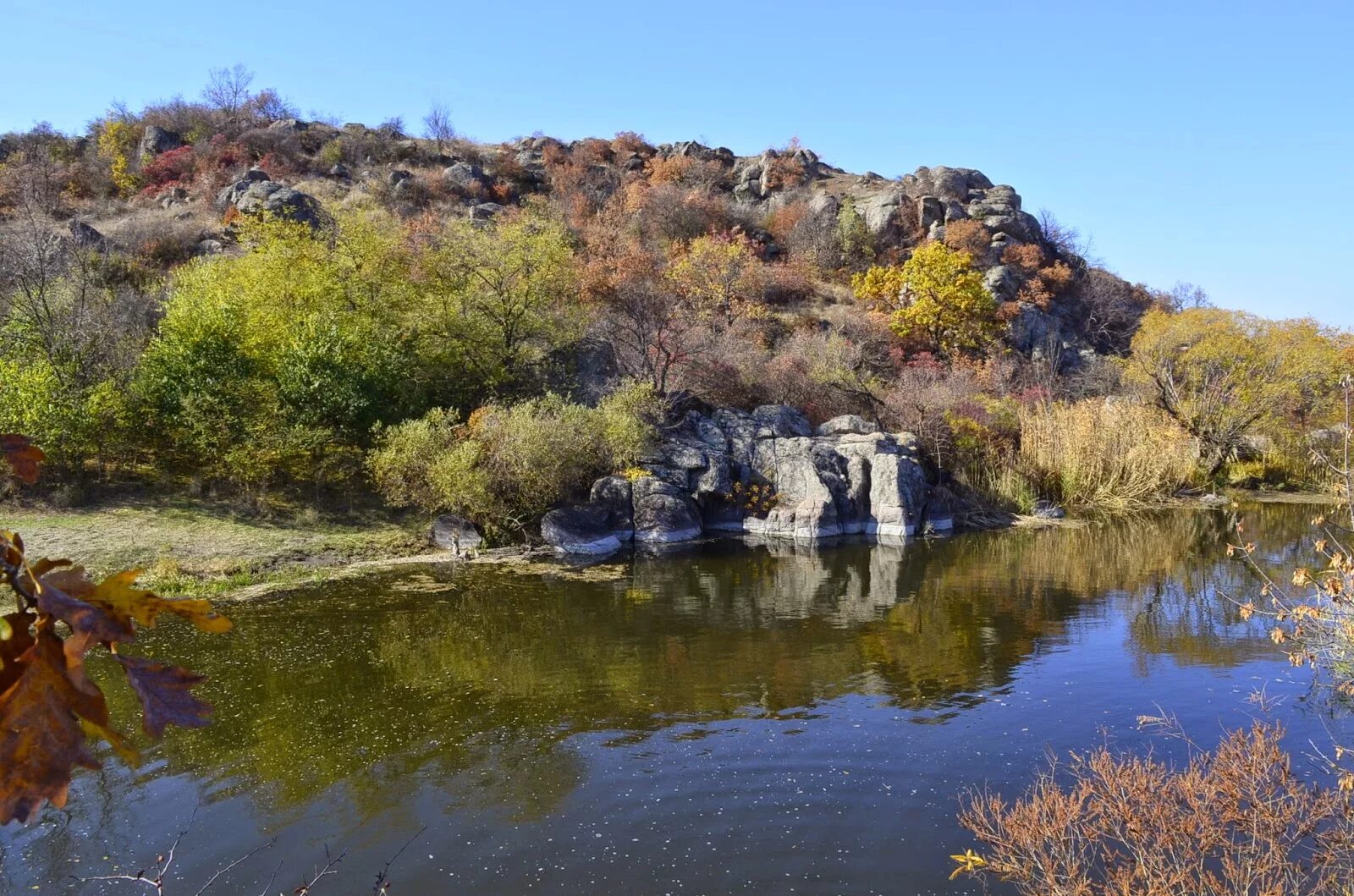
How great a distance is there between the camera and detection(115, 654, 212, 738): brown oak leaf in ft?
3.20

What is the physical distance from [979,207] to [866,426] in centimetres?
2314

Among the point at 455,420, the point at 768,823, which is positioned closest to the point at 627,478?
the point at 455,420

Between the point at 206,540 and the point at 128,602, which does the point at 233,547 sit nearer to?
the point at 206,540

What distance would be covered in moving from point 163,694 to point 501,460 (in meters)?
16.9

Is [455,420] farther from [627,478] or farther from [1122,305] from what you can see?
[1122,305]

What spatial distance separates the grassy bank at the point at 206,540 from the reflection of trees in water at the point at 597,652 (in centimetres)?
161

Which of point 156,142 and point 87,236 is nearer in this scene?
point 87,236

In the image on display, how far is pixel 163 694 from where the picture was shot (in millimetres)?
1028

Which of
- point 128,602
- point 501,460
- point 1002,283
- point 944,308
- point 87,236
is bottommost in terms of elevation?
point 501,460

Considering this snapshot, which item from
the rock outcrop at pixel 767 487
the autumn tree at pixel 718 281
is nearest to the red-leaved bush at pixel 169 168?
the autumn tree at pixel 718 281

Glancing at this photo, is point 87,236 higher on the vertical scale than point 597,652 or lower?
higher

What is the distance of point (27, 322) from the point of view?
17.1m

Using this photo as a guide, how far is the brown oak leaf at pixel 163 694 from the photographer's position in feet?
3.20

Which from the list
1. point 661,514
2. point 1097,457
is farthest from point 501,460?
point 1097,457
